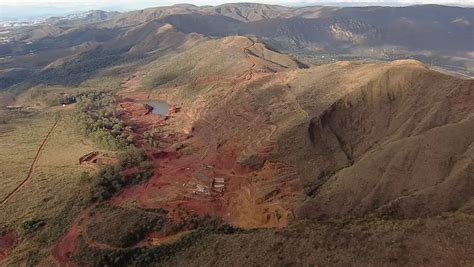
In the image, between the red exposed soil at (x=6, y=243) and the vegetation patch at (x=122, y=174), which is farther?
the vegetation patch at (x=122, y=174)

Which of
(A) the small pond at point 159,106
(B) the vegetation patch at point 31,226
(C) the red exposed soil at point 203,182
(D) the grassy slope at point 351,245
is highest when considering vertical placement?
(D) the grassy slope at point 351,245

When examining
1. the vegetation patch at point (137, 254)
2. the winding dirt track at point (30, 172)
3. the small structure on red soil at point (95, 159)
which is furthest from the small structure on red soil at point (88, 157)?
the vegetation patch at point (137, 254)

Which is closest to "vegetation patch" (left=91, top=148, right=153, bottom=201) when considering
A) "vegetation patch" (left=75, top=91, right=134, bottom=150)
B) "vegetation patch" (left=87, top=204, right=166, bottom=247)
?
"vegetation patch" (left=87, top=204, right=166, bottom=247)

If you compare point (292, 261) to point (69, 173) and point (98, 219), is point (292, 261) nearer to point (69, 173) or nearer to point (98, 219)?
point (98, 219)

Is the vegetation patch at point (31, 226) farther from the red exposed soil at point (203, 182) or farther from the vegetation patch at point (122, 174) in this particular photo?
the vegetation patch at point (122, 174)

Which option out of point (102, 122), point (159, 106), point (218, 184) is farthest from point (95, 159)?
point (159, 106)

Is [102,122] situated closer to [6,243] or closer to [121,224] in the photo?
[6,243]

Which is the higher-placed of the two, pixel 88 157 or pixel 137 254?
pixel 137 254
